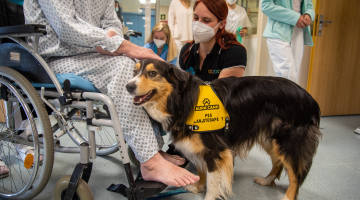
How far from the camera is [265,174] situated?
1760 mm

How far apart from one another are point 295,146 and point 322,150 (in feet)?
3.85

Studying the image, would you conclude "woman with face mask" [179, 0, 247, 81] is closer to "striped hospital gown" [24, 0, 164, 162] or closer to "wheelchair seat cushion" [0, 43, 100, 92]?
"striped hospital gown" [24, 0, 164, 162]

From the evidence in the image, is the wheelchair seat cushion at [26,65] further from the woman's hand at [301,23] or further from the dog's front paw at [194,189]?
the woman's hand at [301,23]

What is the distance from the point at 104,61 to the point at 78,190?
0.64 m

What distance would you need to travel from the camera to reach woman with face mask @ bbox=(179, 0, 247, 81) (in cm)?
170

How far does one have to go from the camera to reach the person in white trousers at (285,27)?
2211 mm

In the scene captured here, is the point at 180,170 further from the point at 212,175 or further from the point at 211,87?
the point at 211,87

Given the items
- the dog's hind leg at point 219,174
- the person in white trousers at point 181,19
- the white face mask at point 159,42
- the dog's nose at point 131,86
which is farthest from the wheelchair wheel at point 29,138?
the person in white trousers at point 181,19

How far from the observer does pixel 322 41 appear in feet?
10.6

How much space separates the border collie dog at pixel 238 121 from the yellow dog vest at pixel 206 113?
0.02 m

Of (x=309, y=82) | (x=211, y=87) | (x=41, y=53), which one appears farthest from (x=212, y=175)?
(x=309, y=82)

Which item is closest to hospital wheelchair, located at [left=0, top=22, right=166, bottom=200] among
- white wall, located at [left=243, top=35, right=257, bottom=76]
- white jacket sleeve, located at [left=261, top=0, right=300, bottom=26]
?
white jacket sleeve, located at [left=261, top=0, right=300, bottom=26]

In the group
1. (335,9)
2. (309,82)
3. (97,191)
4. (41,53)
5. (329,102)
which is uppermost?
(335,9)

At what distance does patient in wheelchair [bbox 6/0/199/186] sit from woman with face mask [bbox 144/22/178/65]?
1754 millimetres
